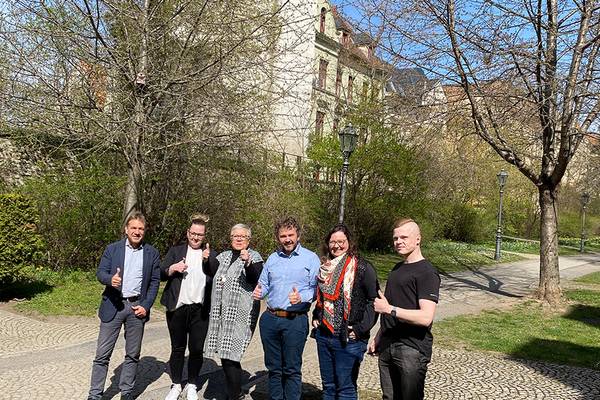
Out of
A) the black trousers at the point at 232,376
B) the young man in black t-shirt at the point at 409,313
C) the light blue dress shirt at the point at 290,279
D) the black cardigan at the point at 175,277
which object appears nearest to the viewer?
the young man in black t-shirt at the point at 409,313

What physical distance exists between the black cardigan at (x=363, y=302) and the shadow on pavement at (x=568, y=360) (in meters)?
3.18

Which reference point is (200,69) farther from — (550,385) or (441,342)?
(550,385)

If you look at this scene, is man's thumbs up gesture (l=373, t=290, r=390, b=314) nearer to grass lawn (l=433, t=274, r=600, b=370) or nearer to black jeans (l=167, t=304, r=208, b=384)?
black jeans (l=167, t=304, r=208, b=384)

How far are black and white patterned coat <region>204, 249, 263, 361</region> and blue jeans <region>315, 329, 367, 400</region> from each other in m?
0.74

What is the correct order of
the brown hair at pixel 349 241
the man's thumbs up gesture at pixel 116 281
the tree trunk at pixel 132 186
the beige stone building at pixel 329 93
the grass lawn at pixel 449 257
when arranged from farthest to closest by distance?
the grass lawn at pixel 449 257 < the beige stone building at pixel 329 93 < the tree trunk at pixel 132 186 < the man's thumbs up gesture at pixel 116 281 < the brown hair at pixel 349 241

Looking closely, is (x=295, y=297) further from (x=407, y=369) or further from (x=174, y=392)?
(x=174, y=392)

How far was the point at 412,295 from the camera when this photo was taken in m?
3.58

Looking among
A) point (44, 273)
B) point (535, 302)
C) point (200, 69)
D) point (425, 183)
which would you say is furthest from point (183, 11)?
point (425, 183)

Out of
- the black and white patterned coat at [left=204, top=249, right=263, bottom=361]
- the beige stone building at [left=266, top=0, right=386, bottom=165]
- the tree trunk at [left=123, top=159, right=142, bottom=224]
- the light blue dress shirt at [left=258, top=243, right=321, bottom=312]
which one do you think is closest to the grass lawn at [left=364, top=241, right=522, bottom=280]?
the beige stone building at [left=266, top=0, right=386, bottom=165]

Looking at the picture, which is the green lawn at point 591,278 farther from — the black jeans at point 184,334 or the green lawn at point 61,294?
the black jeans at point 184,334

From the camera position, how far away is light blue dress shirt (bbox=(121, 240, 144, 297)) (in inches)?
186

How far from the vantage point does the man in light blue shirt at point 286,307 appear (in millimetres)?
4414

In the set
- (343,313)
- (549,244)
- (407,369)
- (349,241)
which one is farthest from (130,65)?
(549,244)

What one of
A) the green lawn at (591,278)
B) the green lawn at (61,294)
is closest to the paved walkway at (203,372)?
the green lawn at (61,294)
